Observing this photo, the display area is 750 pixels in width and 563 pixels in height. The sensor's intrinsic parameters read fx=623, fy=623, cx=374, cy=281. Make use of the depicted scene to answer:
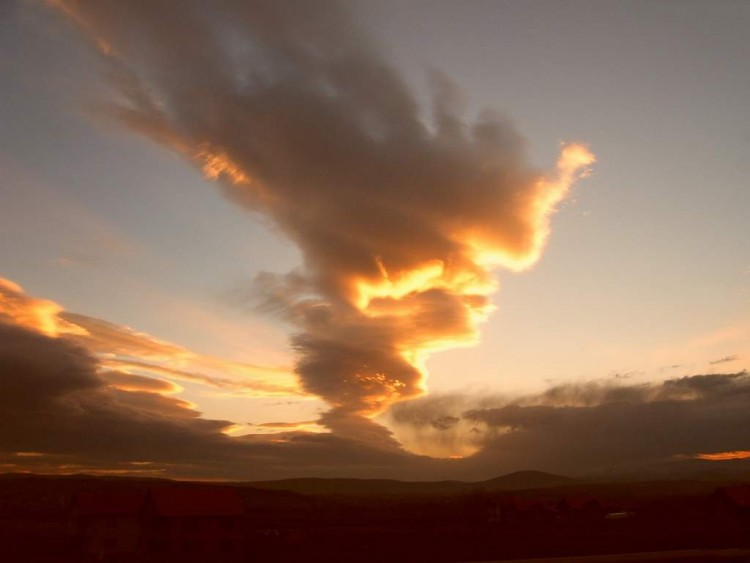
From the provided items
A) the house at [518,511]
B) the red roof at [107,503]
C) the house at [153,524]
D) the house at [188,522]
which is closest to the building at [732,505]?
the house at [518,511]

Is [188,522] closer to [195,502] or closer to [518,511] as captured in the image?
[195,502]

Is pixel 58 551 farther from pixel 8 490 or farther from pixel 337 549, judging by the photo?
pixel 8 490

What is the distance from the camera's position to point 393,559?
4141 centimetres

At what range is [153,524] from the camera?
58125 mm

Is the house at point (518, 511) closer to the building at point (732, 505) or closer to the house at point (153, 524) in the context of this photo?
the building at point (732, 505)

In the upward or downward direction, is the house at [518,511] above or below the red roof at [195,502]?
above

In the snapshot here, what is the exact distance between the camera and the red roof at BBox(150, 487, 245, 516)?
192ft

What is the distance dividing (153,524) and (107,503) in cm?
547

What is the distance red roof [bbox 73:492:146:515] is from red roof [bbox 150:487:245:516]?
7.70 feet

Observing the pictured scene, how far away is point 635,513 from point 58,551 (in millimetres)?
91743

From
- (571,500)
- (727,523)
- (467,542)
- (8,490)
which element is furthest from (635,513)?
Answer: (8,490)

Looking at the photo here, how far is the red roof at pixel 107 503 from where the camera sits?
58406 millimetres

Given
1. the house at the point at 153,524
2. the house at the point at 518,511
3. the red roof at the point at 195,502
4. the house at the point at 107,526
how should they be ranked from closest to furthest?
1. the house at the point at 153,524
2. the house at the point at 107,526
3. the red roof at the point at 195,502
4. the house at the point at 518,511

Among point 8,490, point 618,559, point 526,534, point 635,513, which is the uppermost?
point 8,490
